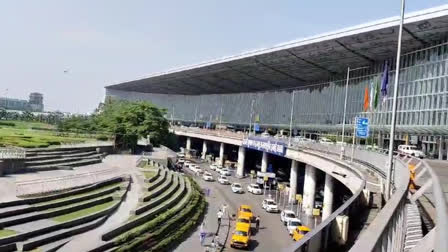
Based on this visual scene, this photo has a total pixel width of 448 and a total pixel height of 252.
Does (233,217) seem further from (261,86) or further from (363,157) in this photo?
(261,86)

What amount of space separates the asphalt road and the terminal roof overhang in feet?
61.6

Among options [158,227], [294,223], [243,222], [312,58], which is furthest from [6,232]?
[312,58]

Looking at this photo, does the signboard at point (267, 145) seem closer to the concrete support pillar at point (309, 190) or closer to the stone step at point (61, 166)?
the concrete support pillar at point (309, 190)

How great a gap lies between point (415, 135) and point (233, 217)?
2224 cm

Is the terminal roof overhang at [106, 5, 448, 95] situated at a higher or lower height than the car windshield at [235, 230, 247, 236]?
higher

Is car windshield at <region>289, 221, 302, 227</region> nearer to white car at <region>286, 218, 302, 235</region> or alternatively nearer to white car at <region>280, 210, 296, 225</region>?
white car at <region>286, 218, 302, 235</region>

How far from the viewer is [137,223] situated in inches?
959

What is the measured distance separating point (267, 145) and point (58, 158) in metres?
23.2

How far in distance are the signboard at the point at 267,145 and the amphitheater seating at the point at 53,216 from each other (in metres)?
22.8

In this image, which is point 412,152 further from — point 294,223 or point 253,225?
point 253,225

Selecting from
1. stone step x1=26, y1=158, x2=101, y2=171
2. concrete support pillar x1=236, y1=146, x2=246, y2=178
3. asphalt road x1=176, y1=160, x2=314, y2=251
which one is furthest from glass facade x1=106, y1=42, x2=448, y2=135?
stone step x1=26, y1=158, x2=101, y2=171

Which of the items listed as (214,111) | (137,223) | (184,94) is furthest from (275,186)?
(184,94)

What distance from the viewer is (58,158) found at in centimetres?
3484

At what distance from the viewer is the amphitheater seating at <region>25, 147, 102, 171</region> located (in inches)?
1235
